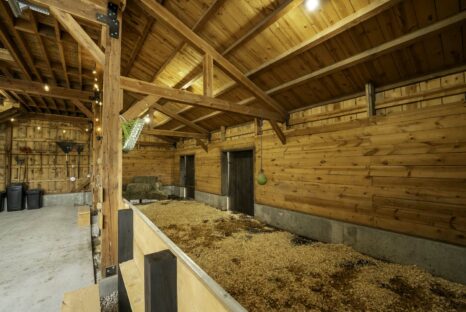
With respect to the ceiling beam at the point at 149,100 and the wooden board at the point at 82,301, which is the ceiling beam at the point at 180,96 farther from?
the wooden board at the point at 82,301

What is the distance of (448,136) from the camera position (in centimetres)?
325

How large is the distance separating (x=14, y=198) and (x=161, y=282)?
12.0m

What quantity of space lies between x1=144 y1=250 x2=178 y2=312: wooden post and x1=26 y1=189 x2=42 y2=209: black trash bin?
11.9m

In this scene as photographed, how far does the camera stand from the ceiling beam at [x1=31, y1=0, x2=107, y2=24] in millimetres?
3176

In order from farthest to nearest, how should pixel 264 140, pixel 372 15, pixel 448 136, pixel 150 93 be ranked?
pixel 264 140 < pixel 150 93 < pixel 448 136 < pixel 372 15

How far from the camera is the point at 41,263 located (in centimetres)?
395

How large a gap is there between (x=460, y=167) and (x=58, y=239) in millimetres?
8428

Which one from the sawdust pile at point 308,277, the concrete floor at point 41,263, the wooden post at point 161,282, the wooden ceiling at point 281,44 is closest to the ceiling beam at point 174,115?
the wooden ceiling at point 281,44

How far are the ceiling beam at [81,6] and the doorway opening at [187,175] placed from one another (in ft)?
28.4

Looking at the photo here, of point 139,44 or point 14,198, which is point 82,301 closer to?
point 139,44

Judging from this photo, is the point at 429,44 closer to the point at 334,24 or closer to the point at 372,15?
the point at 372,15

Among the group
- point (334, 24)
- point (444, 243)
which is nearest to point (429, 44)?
point (334, 24)

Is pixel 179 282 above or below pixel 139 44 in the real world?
below

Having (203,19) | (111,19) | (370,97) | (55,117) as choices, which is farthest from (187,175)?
(370,97)
